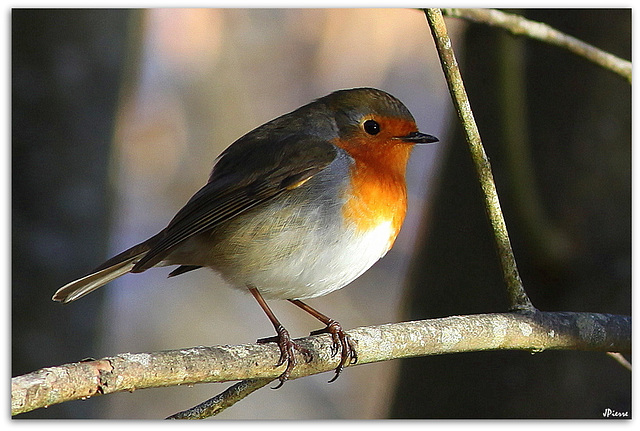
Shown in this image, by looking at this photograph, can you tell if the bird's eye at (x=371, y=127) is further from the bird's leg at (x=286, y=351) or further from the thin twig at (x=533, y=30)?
the bird's leg at (x=286, y=351)

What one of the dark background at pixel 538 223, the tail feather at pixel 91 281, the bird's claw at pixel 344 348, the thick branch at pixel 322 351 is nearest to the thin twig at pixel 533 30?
the dark background at pixel 538 223

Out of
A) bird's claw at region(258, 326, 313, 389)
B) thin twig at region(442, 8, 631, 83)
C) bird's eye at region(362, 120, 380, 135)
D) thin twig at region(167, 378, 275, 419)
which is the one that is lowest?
thin twig at region(167, 378, 275, 419)

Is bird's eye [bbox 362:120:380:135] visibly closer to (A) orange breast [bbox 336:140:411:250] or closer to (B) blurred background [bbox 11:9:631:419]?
(A) orange breast [bbox 336:140:411:250]

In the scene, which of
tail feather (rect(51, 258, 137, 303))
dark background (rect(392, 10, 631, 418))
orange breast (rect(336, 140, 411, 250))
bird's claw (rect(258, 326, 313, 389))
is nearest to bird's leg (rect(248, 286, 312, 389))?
bird's claw (rect(258, 326, 313, 389))

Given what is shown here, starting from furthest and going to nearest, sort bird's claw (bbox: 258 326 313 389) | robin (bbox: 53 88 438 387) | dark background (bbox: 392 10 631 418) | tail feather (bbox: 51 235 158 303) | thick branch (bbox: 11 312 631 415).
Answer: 1. dark background (bbox: 392 10 631 418)
2. tail feather (bbox: 51 235 158 303)
3. robin (bbox: 53 88 438 387)
4. bird's claw (bbox: 258 326 313 389)
5. thick branch (bbox: 11 312 631 415)

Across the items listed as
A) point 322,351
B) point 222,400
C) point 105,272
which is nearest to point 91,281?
point 105,272

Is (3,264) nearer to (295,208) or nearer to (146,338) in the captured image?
(295,208)

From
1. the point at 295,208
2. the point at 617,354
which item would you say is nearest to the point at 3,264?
the point at 295,208

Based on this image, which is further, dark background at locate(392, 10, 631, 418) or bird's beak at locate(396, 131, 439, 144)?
dark background at locate(392, 10, 631, 418)
